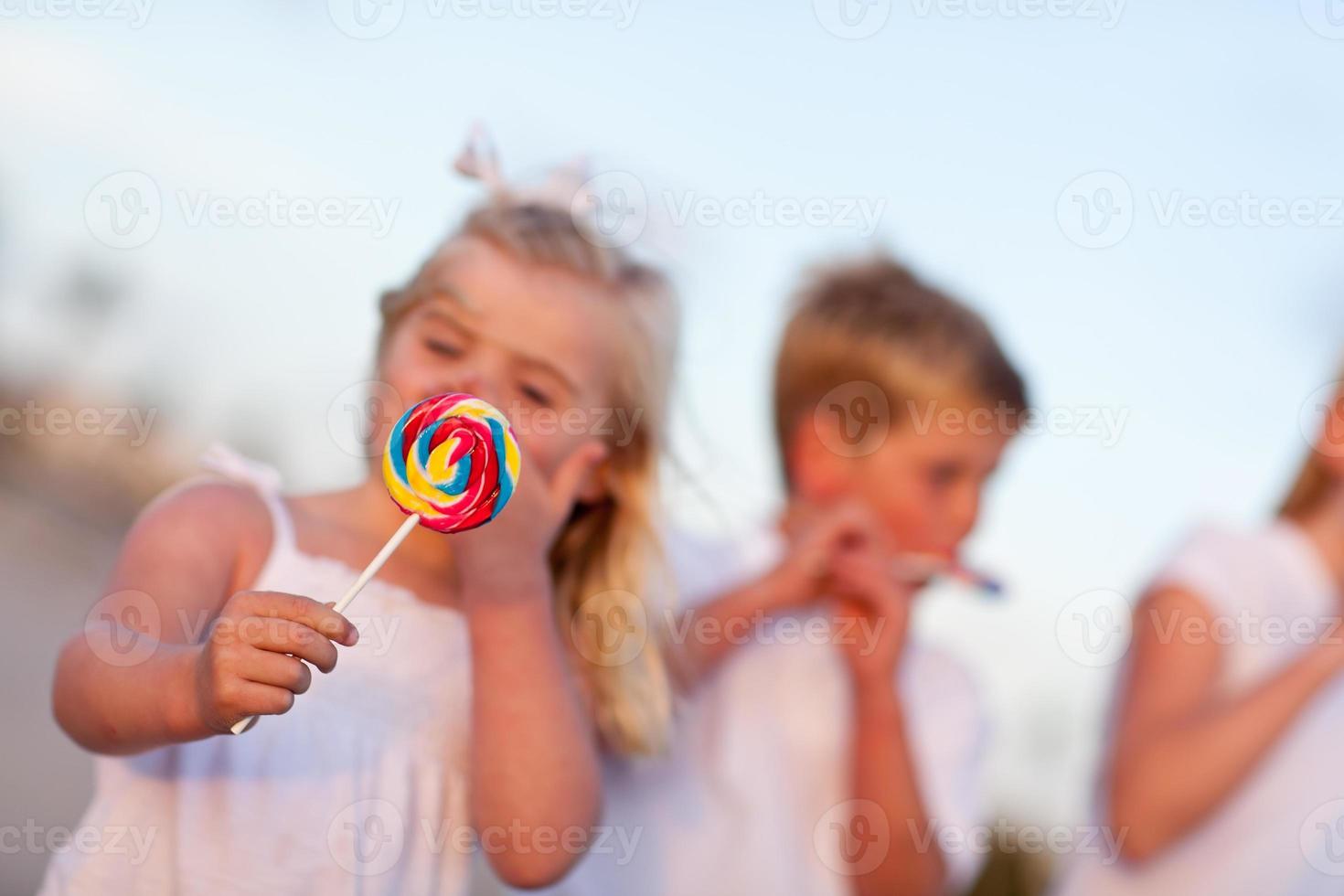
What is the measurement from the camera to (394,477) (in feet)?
4.57

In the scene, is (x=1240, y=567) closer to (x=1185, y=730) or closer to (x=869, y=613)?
(x=1185, y=730)

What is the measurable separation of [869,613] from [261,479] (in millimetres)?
1048

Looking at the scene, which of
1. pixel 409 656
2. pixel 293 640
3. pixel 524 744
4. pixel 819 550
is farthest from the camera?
pixel 819 550

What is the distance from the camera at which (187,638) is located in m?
1.52

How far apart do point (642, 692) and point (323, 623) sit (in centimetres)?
84

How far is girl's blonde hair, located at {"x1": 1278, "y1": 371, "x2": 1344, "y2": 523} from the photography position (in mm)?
2305

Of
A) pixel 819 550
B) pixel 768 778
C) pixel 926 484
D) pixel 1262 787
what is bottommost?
pixel 768 778

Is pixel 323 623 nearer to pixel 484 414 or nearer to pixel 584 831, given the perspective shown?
pixel 484 414

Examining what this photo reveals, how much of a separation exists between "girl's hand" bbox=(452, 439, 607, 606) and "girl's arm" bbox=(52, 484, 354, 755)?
0.83 feet

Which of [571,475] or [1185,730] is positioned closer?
[571,475]

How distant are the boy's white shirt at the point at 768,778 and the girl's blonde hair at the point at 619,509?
0.15 m

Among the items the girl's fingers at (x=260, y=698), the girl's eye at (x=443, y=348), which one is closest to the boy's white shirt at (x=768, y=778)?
the girl's eye at (x=443, y=348)

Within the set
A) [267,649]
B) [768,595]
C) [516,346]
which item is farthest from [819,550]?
[267,649]

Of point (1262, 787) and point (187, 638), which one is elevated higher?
point (187, 638)
